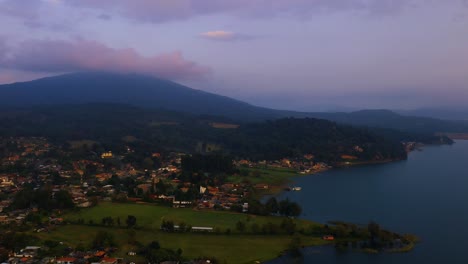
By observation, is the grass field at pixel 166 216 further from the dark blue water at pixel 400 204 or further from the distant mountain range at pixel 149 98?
the distant mountain range at pixel 149 98

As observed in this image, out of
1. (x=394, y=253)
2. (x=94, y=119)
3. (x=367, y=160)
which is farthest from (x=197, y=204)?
(x=94, y=119)

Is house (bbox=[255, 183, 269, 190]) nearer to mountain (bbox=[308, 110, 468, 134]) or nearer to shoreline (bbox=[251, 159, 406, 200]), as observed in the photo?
shoreline (bbox=[251, 159, 406, 200])

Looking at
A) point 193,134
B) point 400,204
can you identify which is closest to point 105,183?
point 400,204

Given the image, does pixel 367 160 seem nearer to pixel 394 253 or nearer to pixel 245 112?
pixel 394 253

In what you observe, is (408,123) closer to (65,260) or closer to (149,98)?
(149,98)

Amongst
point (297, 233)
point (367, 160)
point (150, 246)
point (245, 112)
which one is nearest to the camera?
point (150, 246)

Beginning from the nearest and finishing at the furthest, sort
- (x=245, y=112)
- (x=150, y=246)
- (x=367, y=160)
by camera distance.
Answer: (x=150, y=246)
(x=367, y=160)
(x=245, y=112)

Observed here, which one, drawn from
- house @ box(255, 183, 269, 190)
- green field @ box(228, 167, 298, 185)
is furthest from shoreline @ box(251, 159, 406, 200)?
house @ box(255, 183, 269, 190)
